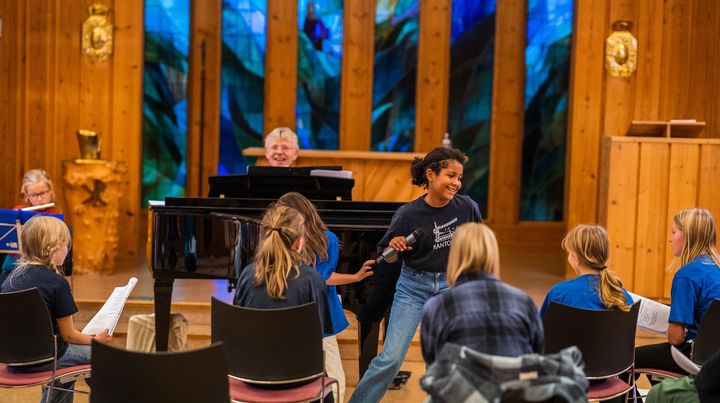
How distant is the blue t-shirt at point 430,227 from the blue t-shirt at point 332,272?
219mm

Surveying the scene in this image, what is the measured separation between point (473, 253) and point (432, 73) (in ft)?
23.7

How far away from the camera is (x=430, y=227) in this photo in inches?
178

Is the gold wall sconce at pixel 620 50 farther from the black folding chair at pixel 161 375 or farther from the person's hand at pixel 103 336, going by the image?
the black folding chair at pixel 161 375

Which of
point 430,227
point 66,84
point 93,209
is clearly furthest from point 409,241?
point 66,84

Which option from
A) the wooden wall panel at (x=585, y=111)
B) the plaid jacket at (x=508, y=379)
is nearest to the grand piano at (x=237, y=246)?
the plaid jacket at (x=508, y=379)

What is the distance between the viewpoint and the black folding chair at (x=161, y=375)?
10.2ft

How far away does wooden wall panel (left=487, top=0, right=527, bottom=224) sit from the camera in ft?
33.2

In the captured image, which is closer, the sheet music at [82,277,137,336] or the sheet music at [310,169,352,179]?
the sheet music at [82,277,137,336]

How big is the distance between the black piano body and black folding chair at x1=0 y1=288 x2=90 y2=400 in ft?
4.05

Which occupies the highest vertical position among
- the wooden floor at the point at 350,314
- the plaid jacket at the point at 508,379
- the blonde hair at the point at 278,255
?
the blonde hair at the point at 278,255

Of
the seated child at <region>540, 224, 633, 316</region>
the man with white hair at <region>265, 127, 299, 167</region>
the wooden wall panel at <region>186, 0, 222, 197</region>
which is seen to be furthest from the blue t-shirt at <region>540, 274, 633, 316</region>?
the wooden wall panel at <region>186, 0, 222, 197</region>

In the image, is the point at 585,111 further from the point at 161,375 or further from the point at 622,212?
the point at 161,375

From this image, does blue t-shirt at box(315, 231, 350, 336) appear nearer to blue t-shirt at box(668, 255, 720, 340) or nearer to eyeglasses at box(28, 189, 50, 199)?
blue t-shirt at box(668, 255, 720, 340)

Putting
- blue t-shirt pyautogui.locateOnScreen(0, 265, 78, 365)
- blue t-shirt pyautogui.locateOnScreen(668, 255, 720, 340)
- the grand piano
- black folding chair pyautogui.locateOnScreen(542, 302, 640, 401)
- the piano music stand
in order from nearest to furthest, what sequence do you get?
black folding chair pyautogui.locateOnScreen(542, 302, 640, 401)
blue t-shirt pyautogui.locateOnScreen(0, 265, 78, 365)
blue t-shirt pyautogui.locateOnScreen(668, 255, 720, 340)
the grand piano
the piano music stand
